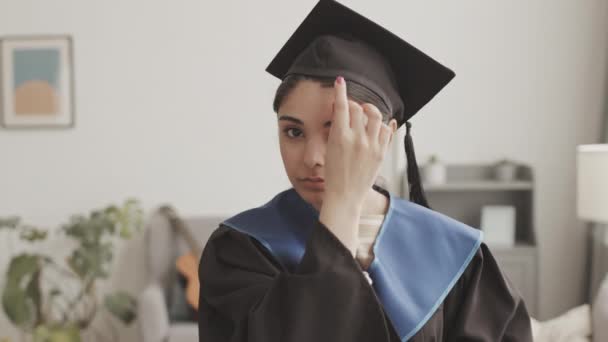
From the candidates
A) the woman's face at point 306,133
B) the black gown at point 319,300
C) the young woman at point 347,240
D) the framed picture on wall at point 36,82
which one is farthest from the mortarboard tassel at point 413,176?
the framed picture on wall at point 36,82

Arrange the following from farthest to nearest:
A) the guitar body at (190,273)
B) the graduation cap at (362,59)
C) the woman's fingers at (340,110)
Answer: the guitar body at (190,273)
the graduation cap at (362,59)
the woman's fingers at (340,110)

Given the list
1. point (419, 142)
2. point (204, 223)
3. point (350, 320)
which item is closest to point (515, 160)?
point (419, 142)

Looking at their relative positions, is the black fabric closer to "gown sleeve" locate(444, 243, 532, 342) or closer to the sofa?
"gown sleeve" locate(444, 243, 532, 342)

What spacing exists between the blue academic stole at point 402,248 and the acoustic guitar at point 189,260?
96.7 inches

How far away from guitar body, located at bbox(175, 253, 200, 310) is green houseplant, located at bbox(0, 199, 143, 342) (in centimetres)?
36

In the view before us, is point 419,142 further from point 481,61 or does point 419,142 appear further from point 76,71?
point 76,71

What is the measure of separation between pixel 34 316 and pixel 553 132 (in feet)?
11.1

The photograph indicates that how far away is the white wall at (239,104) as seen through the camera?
3.89 meters

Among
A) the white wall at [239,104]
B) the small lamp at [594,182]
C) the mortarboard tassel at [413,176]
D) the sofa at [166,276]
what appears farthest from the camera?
the white wall at [239,104]

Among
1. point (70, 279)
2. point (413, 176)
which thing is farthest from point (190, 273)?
point (413, 176)

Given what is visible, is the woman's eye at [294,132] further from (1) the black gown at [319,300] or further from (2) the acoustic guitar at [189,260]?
(2) the acoustic guitar at [189,260]

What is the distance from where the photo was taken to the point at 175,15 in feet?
12.9

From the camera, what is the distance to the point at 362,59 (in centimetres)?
98

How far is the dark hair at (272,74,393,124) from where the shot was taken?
0.92m
